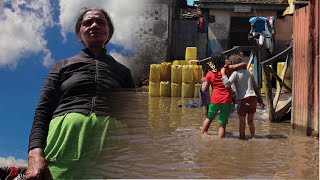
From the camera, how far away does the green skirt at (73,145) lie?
2277 mm

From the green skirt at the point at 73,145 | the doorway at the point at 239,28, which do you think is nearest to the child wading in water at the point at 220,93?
the green skirt at the point at 73,145

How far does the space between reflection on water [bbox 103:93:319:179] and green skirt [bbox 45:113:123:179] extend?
0.57m

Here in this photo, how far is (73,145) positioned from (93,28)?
62 cm

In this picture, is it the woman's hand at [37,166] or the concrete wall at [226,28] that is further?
the concrete wall at [226,28]

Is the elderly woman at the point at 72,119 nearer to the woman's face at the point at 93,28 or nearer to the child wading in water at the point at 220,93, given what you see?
the woman's face at the point at 93,28

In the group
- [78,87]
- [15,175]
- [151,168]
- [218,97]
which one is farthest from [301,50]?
[78,87]

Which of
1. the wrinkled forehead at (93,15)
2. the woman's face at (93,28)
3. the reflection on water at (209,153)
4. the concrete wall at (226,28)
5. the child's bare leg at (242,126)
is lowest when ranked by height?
the reflection on water at (209,153)

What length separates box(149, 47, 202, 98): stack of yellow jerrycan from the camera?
548 inches

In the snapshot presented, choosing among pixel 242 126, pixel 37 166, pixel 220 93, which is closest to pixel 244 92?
pixel 220 93

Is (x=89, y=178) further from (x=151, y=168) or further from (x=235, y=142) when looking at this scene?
(x=235, y=142)

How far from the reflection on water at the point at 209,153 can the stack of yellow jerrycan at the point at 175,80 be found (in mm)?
5330

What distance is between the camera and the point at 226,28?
1998cm

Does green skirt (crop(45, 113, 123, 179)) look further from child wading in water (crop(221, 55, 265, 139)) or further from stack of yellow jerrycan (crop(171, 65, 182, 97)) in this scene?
stack of yellow jerrycan (crop(171, 65, 182, 97))

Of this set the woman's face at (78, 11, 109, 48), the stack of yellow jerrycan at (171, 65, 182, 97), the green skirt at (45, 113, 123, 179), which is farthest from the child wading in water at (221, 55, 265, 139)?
the stack of yellow jerrycan at (171, 65, 182, 97)
